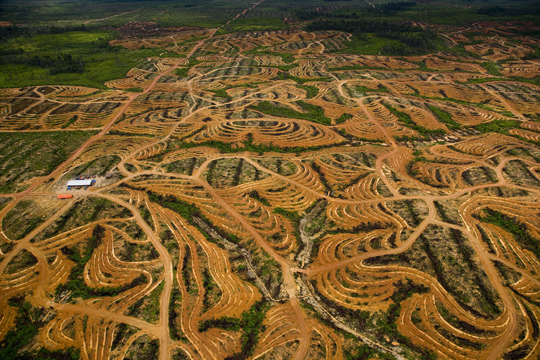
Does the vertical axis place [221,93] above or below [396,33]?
below

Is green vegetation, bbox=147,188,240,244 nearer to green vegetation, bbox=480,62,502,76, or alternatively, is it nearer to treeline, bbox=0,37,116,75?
treeline, bbox=0,37,116,75

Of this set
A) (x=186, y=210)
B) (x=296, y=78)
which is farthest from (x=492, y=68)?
(x=186, y=210)

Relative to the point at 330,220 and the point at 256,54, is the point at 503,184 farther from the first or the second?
the point at 256,54

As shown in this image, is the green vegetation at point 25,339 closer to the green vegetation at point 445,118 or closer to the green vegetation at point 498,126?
the green vegetation at point 445,118

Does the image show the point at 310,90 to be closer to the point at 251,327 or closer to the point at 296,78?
the point at 296,78

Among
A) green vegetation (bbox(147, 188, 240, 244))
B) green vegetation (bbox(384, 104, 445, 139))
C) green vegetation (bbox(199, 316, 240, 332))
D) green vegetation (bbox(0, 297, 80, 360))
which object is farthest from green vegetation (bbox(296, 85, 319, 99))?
green vegetation (bbox(0, 297, 80, 360))
